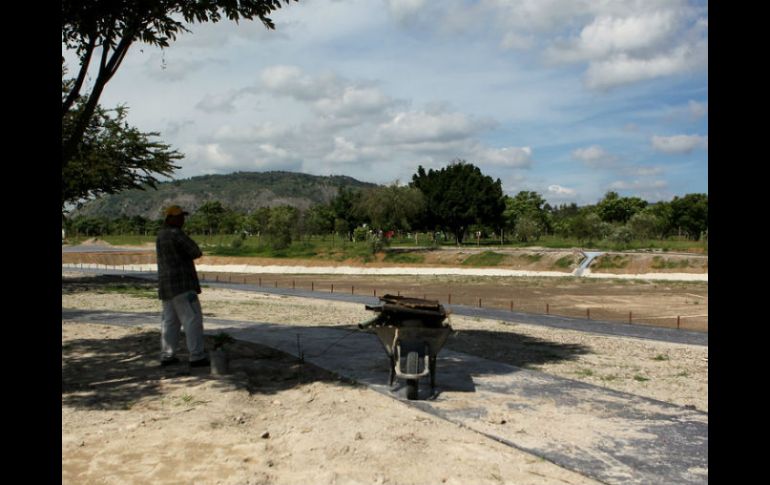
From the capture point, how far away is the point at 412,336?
26.2 ft

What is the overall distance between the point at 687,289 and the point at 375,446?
1334 inches

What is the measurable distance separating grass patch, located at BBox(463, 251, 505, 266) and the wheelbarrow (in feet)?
147

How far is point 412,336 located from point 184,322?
12.1 ft

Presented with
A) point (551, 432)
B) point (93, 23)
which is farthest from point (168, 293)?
point (551, 432)

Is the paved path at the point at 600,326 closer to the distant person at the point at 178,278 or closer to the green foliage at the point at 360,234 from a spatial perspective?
the distant person at the point at 178,278

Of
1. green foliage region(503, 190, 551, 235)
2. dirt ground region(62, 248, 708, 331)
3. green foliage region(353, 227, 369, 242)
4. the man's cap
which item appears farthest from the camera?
green foliage region(503, 190, 551, 235)

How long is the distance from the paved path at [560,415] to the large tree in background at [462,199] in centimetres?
5905

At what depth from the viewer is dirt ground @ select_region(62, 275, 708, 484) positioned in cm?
544

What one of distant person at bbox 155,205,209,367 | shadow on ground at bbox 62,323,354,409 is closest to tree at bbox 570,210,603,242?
shadow on ground at bbox 62,323,354,409

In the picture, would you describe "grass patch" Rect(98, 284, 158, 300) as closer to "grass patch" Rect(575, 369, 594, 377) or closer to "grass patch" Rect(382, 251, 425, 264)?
"grass patch" Rect(575, 369, 594, 377)

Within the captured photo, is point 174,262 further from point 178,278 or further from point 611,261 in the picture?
point 611,261

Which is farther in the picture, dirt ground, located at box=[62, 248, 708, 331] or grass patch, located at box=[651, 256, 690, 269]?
grass patch, located at box=[651, 256, 690, 269]

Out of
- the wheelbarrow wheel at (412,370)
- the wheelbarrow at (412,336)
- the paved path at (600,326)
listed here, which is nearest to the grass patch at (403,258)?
the paved path at (600,326)
